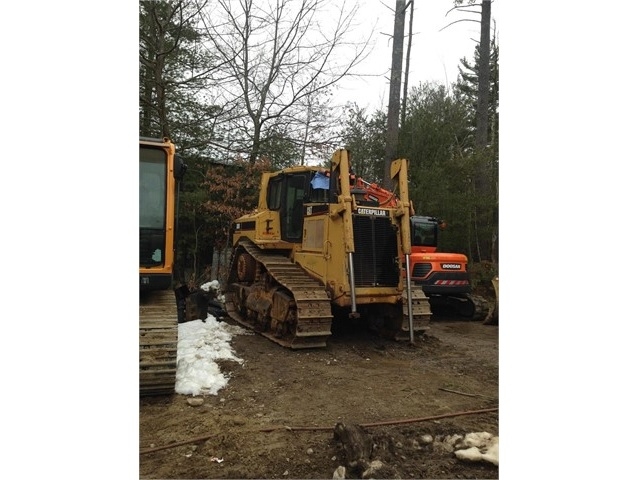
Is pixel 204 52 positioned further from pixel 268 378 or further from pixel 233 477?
pixel 233 477

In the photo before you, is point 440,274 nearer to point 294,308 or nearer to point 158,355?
point 294,308

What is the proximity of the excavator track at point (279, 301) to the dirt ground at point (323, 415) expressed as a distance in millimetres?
309

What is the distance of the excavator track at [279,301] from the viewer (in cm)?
614

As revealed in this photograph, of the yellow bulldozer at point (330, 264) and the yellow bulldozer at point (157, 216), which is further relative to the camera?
the yellow bulldozer at point (330, 264)

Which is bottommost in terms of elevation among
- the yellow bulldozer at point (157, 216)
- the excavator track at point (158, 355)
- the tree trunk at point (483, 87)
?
the excavator track at point (158, 355)

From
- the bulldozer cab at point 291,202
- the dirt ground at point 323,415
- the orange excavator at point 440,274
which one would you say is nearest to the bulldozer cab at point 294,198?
the bulldozer cab at point 291,202

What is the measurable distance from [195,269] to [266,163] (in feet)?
12.3

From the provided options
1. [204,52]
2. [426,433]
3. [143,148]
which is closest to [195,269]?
[204,52]

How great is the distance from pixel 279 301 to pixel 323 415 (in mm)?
2933

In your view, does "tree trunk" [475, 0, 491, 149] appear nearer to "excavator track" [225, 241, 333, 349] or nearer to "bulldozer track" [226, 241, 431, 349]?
"bulldozer track" [226, 241, 431, 349]

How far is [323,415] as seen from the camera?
399 centimetres

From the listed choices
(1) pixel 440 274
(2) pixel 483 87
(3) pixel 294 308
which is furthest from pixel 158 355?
(2) pixel 483 87

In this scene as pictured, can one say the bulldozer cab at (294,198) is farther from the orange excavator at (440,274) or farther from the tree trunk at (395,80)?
the tree trunk at (395,80)

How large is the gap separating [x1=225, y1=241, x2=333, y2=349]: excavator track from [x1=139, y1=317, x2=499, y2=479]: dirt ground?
12.2 inches
